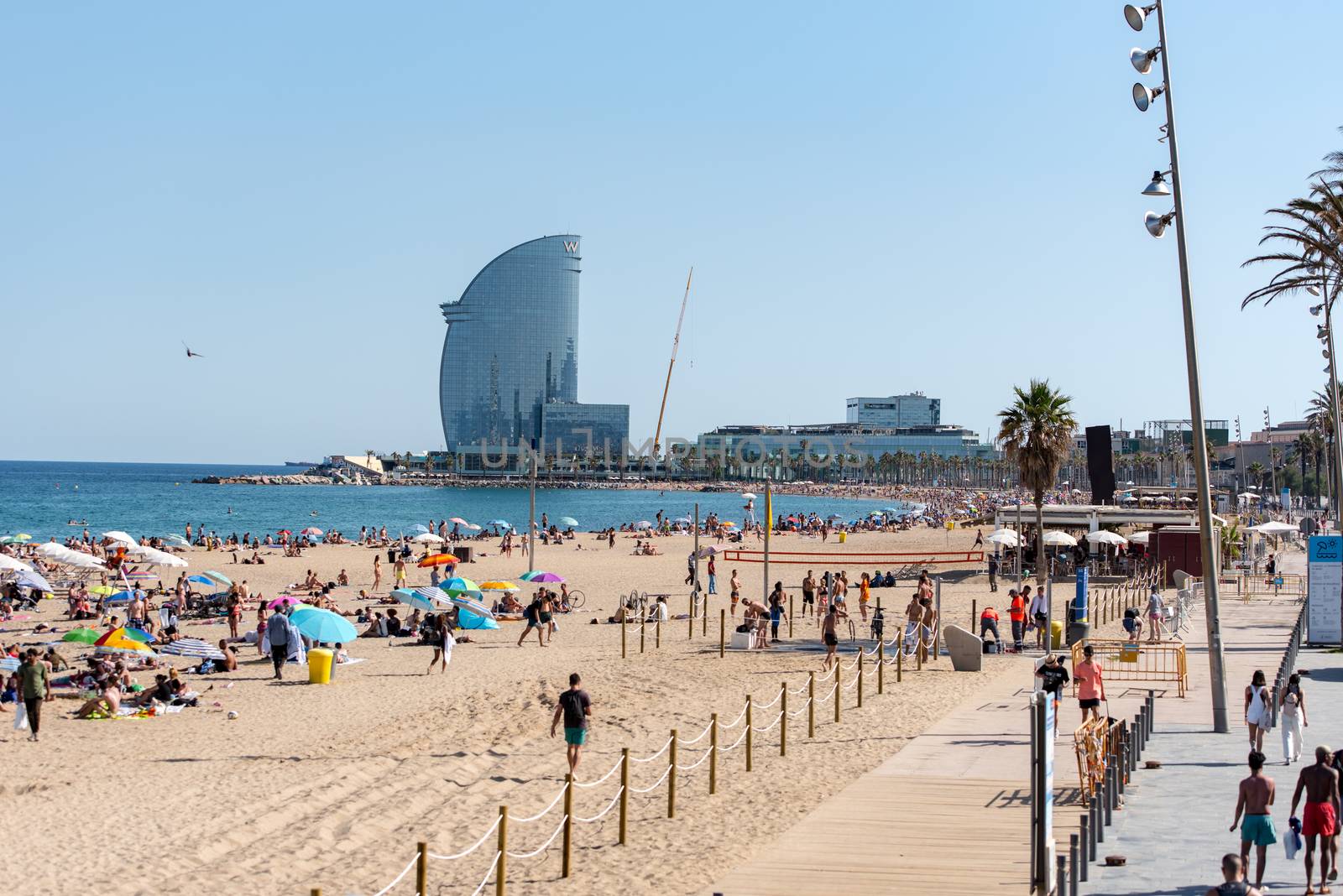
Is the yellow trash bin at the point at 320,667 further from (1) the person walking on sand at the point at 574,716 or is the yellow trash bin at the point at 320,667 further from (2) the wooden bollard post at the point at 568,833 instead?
(2) the wooden bollard post at the point at 568,833

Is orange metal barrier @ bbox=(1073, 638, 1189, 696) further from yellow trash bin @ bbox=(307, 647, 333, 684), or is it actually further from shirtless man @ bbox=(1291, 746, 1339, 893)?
yellow trash bin @ bbox=(307, 647, 333, 684)

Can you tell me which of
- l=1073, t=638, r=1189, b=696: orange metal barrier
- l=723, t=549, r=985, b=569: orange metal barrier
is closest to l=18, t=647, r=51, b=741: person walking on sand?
l=1073, t=638, r=1189, b=696: orange metal barrier

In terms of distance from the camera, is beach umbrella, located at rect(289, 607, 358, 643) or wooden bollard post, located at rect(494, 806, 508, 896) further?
beach umbrella, located at rect(289, 607, 358, 643)

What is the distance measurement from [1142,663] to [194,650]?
16.5 m

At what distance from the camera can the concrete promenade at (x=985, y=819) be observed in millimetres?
9134

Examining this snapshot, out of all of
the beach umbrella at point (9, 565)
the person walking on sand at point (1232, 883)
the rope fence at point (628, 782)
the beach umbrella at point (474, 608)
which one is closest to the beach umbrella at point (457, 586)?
the beach umbrella at point (474, 608)

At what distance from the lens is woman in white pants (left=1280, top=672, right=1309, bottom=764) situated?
12406 millimetres

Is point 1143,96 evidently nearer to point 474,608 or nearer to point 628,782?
point 628,782

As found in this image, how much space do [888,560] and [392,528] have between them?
154 feet

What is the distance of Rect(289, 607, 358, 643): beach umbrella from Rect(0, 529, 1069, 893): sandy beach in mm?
773

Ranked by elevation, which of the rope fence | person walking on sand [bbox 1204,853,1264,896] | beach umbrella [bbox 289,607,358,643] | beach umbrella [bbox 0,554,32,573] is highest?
beach umbrella [bbox 0,554,32,573]

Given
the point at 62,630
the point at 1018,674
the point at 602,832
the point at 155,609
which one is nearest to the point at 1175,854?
the point at 602,832

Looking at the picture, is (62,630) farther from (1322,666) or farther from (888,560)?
(888,560)

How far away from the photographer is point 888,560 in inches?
2120
